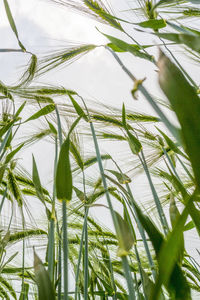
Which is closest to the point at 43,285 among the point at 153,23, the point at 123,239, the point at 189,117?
the point at 123,239

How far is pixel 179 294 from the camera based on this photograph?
12.1 inches

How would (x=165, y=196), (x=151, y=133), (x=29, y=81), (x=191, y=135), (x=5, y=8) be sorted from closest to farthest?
1. (x=191, y=135)
2. (x=5, y=8)
3. (x=29, y=81)
4. (x=151, y=133)
5. (x=165, y=196)

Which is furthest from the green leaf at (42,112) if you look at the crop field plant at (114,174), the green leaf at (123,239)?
the green leaf at (123,239)

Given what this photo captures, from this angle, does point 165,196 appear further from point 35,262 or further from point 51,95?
point 35,262

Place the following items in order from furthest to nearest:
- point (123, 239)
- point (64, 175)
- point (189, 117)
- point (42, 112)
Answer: point (42, 112)
point (64, 175)
point (123, 239)
point (189, 117)

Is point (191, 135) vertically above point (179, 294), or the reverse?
point (191, 135)

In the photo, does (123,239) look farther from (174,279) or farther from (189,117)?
(189,117)

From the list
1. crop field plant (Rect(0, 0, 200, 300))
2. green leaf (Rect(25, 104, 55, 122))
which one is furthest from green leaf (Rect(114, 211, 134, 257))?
green leaf (Rect(25, 104, 55, 122))

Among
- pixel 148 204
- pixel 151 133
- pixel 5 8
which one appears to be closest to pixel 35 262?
pixel 5 8

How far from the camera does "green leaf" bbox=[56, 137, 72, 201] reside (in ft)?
1.42

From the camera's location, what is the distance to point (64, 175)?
45 cm

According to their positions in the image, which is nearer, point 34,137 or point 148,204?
point 34,137

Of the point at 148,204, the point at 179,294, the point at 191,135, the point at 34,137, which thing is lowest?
the point at 179,294

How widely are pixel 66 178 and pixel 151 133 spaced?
24.7 inches
